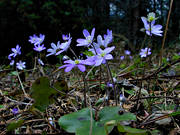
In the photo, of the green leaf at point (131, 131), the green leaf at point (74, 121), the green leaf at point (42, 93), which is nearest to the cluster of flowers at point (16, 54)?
the green leaf at point (42, 93)

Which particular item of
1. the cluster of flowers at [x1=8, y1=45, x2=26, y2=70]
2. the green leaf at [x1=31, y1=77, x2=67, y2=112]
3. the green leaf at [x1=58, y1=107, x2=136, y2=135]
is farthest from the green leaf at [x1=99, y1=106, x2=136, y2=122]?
the cluster of flowers at [x1=8, y1=45, x2=26, y2=70]

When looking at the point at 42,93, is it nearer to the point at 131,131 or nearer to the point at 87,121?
the point at 87,121

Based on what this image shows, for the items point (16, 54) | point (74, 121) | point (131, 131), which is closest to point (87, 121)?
point (74, 121)

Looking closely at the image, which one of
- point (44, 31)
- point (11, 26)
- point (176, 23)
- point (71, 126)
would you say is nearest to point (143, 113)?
point (71, 126)

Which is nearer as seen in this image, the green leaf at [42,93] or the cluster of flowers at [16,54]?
the green leaf at [42,93]

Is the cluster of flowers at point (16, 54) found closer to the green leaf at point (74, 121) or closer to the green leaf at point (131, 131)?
the green leaf at point (74, 121)

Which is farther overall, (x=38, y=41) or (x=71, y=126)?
(x=38, y=41)

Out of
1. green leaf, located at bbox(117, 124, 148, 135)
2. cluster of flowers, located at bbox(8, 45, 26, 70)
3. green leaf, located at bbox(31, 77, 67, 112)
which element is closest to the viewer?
green leaf, located at bbox(117, 124, 148, 135)

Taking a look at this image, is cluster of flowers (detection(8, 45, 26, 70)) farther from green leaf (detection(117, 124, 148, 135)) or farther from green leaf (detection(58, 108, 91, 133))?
green leaf (detection(117, 124, 148, 135))

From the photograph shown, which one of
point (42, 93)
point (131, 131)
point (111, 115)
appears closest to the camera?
point (131, 131)

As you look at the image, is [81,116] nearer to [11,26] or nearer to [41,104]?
[41,104]

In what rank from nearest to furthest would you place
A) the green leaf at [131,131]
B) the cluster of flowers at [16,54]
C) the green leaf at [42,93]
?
1. the green leaf at [131,131]
2. the green leaf at [42,93]
3. the cluster of flowers at [16,54]
